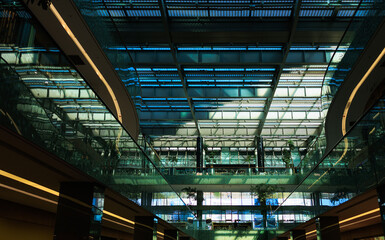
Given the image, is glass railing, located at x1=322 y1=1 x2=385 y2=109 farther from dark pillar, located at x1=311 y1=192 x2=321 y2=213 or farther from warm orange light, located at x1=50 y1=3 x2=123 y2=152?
warm orange light, located at x1=50 y1=3 x2=123 y2=152

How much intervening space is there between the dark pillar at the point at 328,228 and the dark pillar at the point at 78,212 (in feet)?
25.8

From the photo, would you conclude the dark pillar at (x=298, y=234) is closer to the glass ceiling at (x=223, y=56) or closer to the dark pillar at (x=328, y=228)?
the dark pillar at (x=328, y=228)

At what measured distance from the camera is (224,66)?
25.0 m

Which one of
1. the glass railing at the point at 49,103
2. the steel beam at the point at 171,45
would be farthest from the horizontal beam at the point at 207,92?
the glass railing at the point at 49,103

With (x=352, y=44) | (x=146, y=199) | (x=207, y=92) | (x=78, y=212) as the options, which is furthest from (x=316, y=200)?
(x=207, y=92)

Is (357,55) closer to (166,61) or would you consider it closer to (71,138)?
(71,138)

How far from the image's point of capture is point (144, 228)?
13.9m

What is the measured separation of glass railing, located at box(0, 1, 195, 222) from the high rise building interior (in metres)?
0.02

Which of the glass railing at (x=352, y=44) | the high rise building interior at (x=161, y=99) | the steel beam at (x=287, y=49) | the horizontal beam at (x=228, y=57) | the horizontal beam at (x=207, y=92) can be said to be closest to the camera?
the high rise building interior at (x=161, y=99)

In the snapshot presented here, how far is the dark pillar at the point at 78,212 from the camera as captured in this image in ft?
23.6

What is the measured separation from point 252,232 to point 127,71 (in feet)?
71.0

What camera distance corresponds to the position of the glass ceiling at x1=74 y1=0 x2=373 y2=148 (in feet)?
62.0

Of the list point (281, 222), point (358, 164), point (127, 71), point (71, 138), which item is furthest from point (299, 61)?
point (71, 138)

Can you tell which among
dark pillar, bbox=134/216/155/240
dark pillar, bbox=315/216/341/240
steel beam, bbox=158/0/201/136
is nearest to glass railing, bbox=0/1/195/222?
dark pillar, bbox=134/216/155/240
